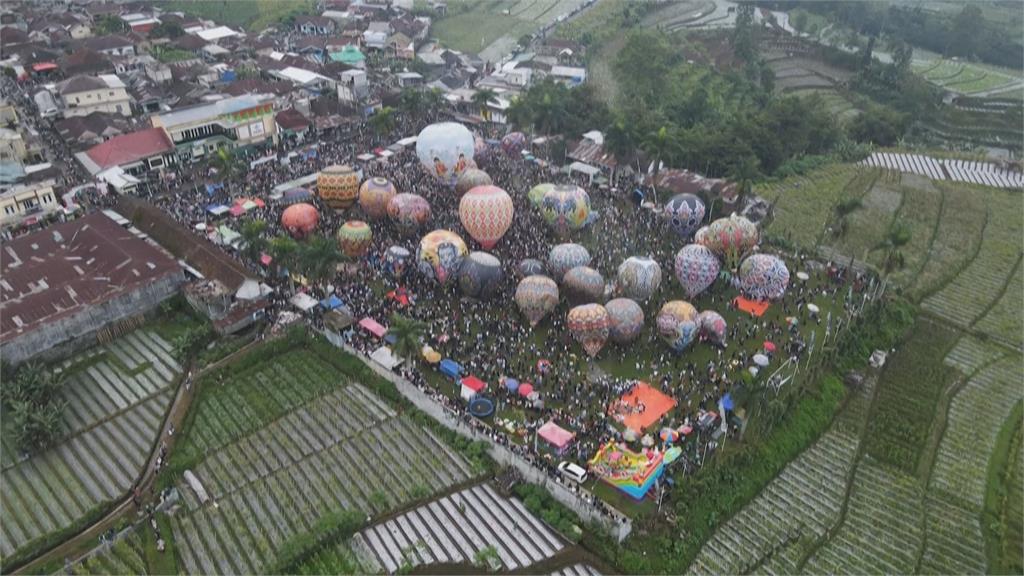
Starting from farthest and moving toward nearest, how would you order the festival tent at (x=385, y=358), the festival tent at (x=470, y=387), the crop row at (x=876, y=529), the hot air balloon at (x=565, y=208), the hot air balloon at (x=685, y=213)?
the hot air balloon at (x=685, y=213) < the hot air balloon at (x=565, y=208) < the festival tent at (x=385, y=358) < the festival tent at (x=470, y=387) < the crop row at (x=876, y=529)

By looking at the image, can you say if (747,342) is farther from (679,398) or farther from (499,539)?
(499,539)

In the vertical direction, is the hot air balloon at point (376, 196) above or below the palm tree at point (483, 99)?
above

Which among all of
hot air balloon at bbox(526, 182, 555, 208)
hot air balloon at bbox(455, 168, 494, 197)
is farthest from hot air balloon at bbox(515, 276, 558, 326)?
hot air balloon at bbox(455, 168, 494, 197)

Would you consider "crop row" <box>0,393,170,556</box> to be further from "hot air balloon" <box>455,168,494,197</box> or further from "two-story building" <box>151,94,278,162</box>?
"two-story building" <box>151,94,278,162</box>

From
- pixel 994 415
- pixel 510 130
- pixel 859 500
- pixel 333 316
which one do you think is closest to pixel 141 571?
pixel 333 316

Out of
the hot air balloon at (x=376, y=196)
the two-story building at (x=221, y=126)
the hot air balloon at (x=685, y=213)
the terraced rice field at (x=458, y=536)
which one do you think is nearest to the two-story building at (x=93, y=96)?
the two-story building at (x=221, y=126)

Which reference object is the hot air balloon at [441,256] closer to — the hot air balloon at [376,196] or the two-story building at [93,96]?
the hot air balloon at [376,196]

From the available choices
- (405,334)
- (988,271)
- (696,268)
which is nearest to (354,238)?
(405,334)

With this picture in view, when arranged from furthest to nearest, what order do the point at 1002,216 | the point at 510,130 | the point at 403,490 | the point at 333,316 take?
1. the point at 510,130
2. the point at 1002,216
3. the point at 333,316
4. the point at 403,490
